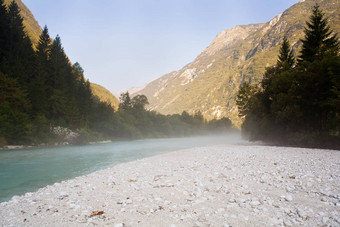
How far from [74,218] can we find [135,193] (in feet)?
8.23

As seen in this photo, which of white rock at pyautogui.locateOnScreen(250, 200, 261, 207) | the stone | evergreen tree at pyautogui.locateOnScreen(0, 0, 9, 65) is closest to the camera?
white rock at pyautogui.locateOnScreen(250, 200, 261, 207)

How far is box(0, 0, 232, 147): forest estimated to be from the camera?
1702 inches

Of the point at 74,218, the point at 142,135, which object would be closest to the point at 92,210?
the point at 74,218

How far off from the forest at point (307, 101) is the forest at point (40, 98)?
48889mm

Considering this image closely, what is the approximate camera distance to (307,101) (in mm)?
25812

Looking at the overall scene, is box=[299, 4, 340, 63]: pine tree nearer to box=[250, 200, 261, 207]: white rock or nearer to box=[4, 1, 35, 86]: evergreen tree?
box=[250, 200, 261, 207]: white rock

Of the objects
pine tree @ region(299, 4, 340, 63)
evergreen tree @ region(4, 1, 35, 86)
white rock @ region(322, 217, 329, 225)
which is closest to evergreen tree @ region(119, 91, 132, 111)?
evergreen tree @ region(4, 1, 35, 86)

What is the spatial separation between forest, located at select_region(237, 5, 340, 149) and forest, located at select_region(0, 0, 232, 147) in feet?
160

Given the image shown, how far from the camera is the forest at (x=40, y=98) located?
4322cm

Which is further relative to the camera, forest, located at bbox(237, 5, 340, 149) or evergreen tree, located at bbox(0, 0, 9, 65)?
evergreen tree, located at bbox(0, 0, 9, 65)

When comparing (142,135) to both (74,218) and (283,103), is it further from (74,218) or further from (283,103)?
(74,218)

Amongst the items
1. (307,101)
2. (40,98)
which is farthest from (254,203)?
(40,98)

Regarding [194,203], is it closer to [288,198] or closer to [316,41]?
[288,198]

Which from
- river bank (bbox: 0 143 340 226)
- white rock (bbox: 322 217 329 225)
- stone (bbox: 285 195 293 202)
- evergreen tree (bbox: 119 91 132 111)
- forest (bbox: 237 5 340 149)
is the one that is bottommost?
river bank (bbox: 0 143 340 226)
